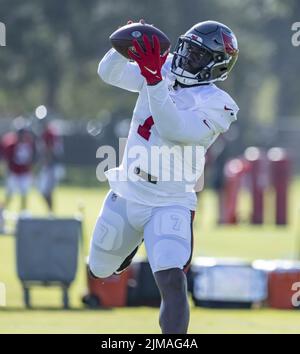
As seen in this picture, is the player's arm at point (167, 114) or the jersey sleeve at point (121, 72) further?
the jersey sleeve at point (121, 72)

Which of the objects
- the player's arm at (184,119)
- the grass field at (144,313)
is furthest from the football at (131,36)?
the grass field at (144,313)

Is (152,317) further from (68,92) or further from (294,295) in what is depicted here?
(68,92)

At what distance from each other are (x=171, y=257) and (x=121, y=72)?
126 centimetres

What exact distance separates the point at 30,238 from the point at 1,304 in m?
0.65

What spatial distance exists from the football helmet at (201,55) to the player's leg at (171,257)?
773mm

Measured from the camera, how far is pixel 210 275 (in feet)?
35.7

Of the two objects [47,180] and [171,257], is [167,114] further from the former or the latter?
[47,180]

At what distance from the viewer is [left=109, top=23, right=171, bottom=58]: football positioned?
6.91 m

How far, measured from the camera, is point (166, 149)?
694 centimetres

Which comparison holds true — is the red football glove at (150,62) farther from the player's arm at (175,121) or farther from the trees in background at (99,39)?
the trees in background at (99,39)

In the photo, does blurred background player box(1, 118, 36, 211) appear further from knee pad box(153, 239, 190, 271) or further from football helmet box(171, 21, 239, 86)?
knee pad box(153, 239, 190, 271)

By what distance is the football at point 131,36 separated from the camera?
22.7 feet
